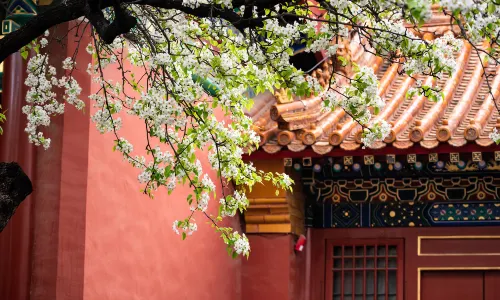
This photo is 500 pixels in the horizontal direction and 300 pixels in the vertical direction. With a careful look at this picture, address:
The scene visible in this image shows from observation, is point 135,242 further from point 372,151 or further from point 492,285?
point 492,285

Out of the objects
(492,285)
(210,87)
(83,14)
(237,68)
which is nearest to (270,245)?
(492,285)

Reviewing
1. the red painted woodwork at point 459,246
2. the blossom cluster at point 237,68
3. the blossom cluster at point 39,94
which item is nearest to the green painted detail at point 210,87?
the blossom cluster at point 237,68

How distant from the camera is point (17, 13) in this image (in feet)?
24.6

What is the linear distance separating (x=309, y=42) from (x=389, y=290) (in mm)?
4946

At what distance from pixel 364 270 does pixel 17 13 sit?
4.19 m

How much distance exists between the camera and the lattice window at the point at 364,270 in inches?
399

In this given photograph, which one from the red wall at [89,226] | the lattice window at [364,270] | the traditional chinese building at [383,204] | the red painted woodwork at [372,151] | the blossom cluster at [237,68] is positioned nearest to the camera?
the blossom cluster at [237,68]

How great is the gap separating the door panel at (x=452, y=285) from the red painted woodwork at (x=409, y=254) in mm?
70

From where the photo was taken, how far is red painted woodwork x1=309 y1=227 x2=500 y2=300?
32.5 feet

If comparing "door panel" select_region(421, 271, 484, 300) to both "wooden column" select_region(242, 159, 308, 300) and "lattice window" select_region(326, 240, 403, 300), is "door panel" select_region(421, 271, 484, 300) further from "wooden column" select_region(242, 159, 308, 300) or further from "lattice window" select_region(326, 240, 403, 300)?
"wooden column" select_region(242, 159, 308, 300)

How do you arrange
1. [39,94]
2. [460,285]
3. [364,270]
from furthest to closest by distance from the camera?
[364,270]
[460,285]
[39,94]

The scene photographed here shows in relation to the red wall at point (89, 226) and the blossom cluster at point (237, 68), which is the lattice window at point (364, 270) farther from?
the blossom cluster at point (237, 68)

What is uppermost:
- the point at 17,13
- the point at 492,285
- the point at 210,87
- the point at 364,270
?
the point at 17,13

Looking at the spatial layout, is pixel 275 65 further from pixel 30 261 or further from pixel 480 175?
pixel 480 175
